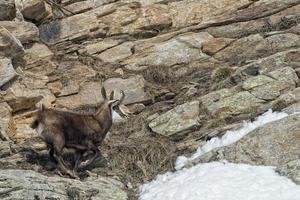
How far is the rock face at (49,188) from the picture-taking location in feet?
35.4

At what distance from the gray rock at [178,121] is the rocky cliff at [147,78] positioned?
0.08 feet

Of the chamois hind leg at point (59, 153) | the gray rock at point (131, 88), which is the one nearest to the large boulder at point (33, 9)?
the gray rock at point (131, 88)

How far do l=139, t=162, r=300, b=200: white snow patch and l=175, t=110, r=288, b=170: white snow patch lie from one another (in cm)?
56

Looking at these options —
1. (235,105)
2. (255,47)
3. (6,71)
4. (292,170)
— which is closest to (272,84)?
(235,105)

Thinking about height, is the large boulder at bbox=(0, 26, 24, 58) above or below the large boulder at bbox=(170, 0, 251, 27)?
above

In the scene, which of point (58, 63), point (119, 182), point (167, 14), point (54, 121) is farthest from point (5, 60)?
point (167, 14)

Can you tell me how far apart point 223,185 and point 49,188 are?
3.10m

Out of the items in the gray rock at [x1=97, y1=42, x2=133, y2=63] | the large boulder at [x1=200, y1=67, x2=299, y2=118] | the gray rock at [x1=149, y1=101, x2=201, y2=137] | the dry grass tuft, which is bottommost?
the gray rock at [x1=97, y1=42, x2=133, y2=63]

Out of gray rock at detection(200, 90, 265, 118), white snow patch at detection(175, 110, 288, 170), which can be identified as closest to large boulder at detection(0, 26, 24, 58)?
gray rock at detection(200, 90, 265, 118)

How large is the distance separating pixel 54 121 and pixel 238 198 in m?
3.99

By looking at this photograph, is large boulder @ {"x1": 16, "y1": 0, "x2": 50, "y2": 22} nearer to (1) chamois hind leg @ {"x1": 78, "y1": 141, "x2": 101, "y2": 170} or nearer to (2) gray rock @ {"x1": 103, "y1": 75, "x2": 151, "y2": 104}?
(2) gray rock @ {"x1": 103, "y1": 75, "x2": 151, "y2": 104}

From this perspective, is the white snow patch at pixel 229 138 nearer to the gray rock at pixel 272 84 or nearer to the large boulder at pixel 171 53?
the gray rock at pixel 272 84

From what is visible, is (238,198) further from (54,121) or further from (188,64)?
(188,64)

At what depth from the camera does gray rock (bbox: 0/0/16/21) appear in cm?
1693
